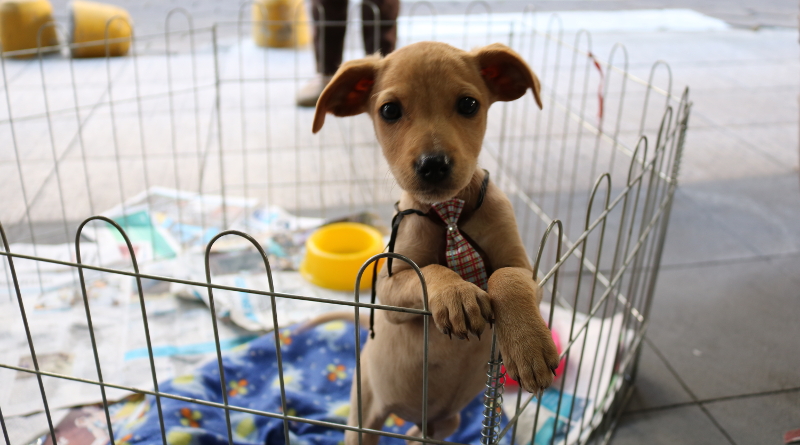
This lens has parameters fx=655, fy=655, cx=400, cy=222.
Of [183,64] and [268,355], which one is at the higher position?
[183,64]

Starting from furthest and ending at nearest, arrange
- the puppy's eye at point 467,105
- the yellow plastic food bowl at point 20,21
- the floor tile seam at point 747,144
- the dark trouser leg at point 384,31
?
the yellow plastic food bowl at point 20,21 → the floor tile seam at point 747,144 → the dark trouser leg at point 384,31 → the puppy's eye at point 467,105

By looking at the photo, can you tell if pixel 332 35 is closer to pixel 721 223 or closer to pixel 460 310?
pixel 721 223

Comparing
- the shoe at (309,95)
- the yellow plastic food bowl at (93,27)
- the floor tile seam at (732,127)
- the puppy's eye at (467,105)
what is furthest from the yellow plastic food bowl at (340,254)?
the yellow plastic food bowl at (93,27)

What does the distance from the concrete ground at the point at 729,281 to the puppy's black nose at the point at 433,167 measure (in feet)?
4.15

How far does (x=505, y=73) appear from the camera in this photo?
1.42 meters

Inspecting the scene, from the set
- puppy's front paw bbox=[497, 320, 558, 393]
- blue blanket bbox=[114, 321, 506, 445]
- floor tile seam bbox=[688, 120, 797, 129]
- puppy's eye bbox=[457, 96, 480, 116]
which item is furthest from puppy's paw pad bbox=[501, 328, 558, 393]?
floor tile seam bbox=[688, 120, 797, 129]

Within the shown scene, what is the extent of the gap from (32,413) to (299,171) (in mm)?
2079

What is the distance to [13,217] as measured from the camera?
3.04 metres

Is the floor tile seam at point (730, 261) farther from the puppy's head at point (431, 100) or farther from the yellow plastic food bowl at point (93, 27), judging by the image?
the yellow plastic food bowl at point (93, 27)

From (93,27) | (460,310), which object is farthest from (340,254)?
(93,27)

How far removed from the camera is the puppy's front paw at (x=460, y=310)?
1037mm

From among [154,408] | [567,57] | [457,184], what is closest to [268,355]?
[154,408]

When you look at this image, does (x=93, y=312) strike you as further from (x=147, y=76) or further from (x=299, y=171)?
(x=147, y=76)

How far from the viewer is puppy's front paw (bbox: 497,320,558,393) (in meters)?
1.04
